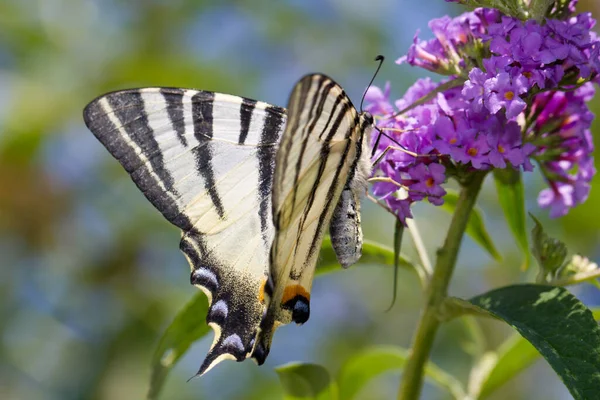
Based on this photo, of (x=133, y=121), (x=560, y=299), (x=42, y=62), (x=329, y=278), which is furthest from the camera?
(x=329, y=278)

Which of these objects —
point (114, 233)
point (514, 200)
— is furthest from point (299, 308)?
point (114, 233)

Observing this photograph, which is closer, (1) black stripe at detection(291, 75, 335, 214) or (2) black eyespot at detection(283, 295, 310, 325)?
(1) black stripe at detection(291, 75, 335, 214)

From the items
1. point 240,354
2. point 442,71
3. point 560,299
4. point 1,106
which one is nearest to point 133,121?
point 240,354

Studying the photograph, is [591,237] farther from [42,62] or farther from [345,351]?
[42,62]

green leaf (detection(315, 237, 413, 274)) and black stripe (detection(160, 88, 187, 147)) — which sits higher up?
black stripe (detection(160, 88, 187, 147))

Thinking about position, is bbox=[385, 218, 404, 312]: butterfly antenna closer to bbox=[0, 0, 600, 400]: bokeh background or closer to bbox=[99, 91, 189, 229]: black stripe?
bbox=[99, 91, 189, 229]: black stripe

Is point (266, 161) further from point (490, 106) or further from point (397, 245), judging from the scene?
point (490, 106)

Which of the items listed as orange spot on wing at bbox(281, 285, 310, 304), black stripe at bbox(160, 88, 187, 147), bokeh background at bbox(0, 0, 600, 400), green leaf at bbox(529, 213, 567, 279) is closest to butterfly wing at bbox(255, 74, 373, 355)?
orange spot on wing at bbox(281, 285, 310, 304)
